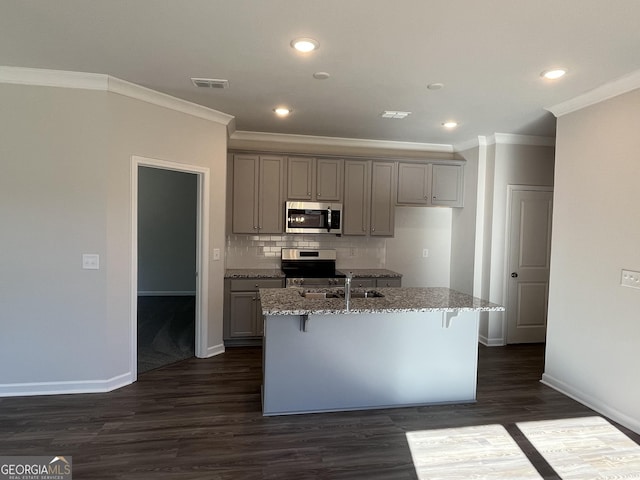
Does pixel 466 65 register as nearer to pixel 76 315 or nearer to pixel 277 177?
pixel 277 177

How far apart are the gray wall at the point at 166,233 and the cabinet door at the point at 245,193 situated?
297 cm

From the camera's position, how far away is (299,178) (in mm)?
4867

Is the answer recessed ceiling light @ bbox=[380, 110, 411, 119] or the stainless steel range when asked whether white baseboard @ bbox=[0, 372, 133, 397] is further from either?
recessed ceiling light @ bbox=[380, 110, 411, 119]

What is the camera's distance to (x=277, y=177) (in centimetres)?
481

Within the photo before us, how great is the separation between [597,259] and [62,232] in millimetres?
4422

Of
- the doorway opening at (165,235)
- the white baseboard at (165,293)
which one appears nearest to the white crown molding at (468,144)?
the doorway opening at (165,235)

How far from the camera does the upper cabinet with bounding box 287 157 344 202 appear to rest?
486 centimetres

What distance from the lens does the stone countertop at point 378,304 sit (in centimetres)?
269

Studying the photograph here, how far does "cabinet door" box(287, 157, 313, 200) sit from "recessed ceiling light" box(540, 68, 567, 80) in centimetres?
272

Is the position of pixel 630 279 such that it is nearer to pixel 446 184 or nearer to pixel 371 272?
pixel 446 184

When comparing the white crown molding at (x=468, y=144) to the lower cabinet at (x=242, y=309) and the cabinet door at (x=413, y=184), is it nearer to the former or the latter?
the cabinet door at (x=413, y=184)

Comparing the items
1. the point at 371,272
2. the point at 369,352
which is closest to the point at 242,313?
the point at 371,272

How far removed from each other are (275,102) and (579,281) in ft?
10.5

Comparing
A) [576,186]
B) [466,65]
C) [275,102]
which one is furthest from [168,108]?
[576,186]
